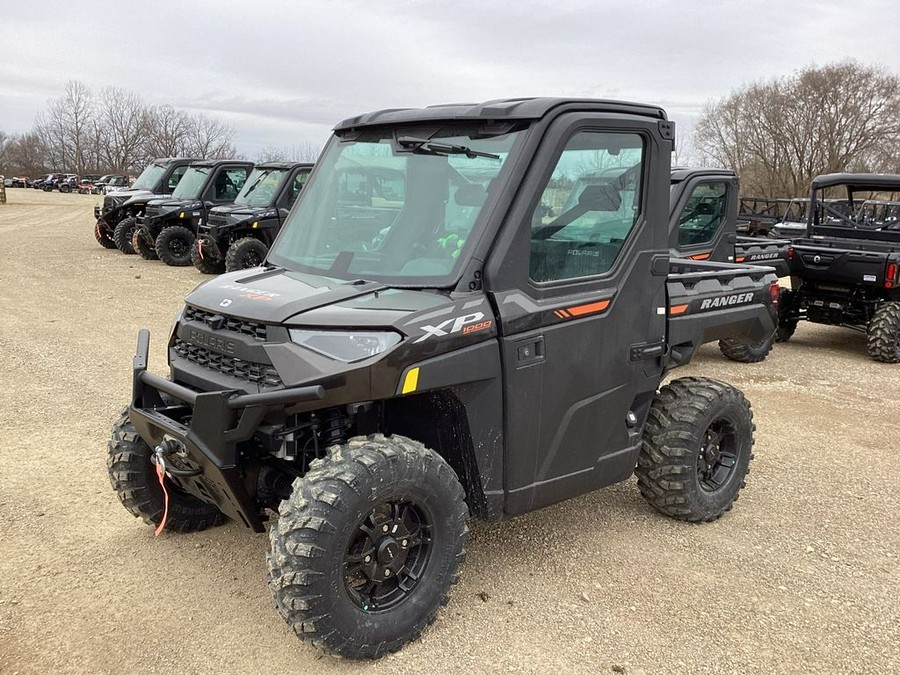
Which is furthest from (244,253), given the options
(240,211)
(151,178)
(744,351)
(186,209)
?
(744,351)

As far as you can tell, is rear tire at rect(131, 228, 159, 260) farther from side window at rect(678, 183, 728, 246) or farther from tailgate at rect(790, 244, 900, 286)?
tailgate at rect(790, 244, 900, 286)

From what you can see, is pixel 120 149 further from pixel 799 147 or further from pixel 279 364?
pixel 279 364

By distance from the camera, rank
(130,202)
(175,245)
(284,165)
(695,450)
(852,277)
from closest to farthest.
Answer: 1. (695,450)
2. (852,277)
3. (284,165)
4. (175,245)
5. (130,202)

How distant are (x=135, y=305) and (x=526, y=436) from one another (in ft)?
31.6

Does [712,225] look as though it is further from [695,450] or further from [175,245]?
[175,245]

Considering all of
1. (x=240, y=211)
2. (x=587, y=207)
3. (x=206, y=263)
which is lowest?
(x=206, y=263)

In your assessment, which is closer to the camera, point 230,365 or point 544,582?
point 230,365

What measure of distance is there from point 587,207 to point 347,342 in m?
1.39

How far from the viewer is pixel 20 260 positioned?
16.6 m

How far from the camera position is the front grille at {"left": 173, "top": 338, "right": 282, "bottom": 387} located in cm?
312

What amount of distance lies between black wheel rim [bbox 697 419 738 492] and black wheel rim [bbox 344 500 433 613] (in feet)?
6.55

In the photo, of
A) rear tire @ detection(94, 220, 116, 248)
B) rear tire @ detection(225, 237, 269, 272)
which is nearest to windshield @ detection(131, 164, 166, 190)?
rear tire @ detection(94, 220, 116, 248)

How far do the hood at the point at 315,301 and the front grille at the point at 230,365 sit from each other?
195 mm

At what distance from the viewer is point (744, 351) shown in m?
8.97
